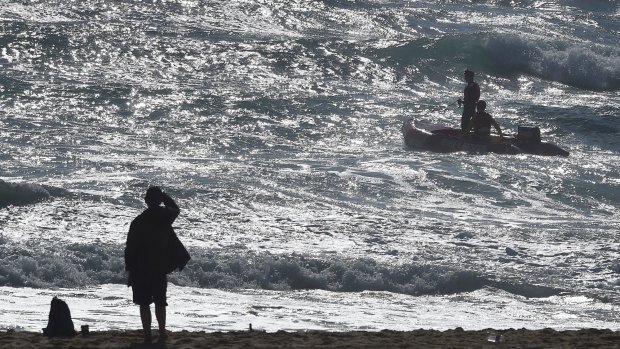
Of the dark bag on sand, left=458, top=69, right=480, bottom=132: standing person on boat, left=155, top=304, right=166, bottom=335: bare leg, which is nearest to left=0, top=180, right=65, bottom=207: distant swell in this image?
the dark bag on sand

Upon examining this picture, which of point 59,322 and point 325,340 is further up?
point 59,322

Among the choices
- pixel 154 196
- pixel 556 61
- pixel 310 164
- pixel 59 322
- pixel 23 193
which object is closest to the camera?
pixel 154 196

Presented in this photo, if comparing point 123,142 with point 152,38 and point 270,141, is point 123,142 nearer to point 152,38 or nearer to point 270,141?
point 270,141

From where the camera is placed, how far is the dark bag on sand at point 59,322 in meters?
8.62

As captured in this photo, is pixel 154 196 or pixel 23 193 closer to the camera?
pixel 154 196

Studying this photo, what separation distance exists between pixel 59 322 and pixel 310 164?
10.4 metres

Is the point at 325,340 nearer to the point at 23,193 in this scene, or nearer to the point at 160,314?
the point at 160,314

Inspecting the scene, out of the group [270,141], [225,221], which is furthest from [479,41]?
[225,221]

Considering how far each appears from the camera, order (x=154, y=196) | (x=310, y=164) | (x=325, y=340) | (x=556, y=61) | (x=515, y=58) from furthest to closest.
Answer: (x=515, y=58) < (x=556, y=61) < (x=310, y=164) < (x=325, y=340) < (x=154, y=196)

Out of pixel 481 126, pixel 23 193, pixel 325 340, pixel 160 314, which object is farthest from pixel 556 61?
pixel 160 314

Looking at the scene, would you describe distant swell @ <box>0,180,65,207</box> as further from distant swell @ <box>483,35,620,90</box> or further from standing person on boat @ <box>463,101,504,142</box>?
distant swell @ <box>483,35,620,90</box>

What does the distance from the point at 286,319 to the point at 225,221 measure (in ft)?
14.2

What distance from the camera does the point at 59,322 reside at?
865 centimetres

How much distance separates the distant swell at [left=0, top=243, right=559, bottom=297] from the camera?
12.2 metres
